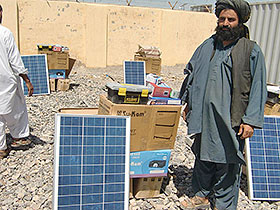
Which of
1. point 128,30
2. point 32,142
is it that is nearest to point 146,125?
point 32,142

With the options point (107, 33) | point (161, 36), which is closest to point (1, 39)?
point (107, 33)

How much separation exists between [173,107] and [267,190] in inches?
68.7

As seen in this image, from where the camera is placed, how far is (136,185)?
365 cm

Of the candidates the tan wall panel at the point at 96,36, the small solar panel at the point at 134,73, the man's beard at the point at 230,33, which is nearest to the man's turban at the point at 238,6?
the man's beard at the point at 230,33

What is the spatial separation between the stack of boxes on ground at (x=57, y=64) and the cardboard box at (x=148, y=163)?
604 cm

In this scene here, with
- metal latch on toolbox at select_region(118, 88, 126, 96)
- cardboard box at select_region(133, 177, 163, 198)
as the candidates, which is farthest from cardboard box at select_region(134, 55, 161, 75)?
metal latch on toolbox at select_region(118, 88, 126, 96)

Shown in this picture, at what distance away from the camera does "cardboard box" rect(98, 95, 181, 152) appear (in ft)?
10.6

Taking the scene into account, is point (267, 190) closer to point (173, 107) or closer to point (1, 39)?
point (173, 107)

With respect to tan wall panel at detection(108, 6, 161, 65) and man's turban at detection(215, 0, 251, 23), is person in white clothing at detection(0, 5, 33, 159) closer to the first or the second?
man's turban at detection(215, 0, 251, 23)

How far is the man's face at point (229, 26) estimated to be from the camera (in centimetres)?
297

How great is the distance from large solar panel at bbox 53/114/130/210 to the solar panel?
5.94m

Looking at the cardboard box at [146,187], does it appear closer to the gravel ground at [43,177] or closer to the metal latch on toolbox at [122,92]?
the gravel ground at [43,177]

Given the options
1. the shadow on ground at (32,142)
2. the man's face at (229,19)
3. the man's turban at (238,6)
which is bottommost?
the shadow on ground at (32,142)

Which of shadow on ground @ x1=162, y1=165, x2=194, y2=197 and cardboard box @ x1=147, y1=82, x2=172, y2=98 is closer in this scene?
cardboard box @ x1=147, y1=82, x2=172, y2=98
